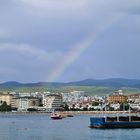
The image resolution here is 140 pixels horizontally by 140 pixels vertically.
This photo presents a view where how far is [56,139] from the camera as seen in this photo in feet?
215

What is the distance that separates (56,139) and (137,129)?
24108mm

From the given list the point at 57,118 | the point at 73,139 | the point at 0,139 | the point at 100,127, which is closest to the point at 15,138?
the point at 0,139

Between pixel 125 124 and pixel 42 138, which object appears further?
pixel 125 124

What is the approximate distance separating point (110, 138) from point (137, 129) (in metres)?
19.3

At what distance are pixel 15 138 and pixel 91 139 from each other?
388 inches

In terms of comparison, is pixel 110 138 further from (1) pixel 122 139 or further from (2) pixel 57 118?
(2) pixel 57 118

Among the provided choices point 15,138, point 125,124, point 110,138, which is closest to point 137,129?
point 125,124

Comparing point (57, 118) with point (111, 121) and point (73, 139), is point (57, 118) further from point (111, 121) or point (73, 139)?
point (73, 139)

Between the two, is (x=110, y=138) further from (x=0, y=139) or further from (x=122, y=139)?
(x=0, y=139)

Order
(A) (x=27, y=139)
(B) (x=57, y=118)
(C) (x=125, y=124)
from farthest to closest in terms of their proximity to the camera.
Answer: (B) (x=57, y=118) < (C) (x=125, y=124) < (A) (x=27, y=139)

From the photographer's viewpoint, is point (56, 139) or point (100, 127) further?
point (100, 127)

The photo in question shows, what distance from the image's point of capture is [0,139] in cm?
6594

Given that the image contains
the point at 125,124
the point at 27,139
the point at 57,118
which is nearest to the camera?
the point at 27,139

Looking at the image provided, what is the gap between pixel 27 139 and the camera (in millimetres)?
65188
